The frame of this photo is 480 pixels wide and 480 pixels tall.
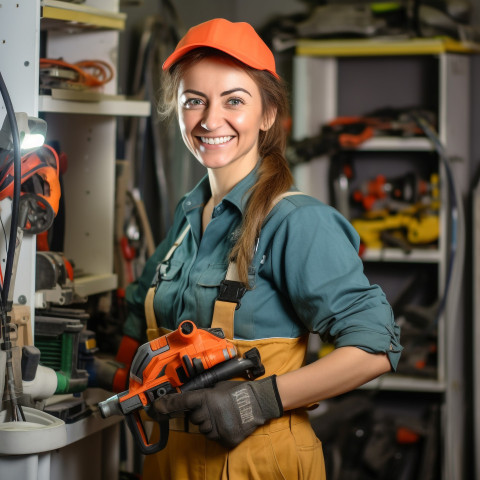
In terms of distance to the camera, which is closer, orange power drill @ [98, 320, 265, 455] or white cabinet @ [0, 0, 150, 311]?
orange power drill @ [98, 320, 265, 455]

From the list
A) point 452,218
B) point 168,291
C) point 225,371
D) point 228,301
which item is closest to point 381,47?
point 452,218

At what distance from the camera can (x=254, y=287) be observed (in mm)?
1536

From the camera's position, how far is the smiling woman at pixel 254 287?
1.44m

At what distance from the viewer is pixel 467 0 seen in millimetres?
3668

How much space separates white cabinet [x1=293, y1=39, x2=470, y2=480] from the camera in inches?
139

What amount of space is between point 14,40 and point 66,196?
2.38ft

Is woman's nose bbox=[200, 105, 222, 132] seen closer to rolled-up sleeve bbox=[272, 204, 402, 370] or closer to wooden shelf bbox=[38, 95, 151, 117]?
rolled-up sleeve bbox=[272, 204, 402, 370]

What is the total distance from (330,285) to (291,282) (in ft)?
0.28

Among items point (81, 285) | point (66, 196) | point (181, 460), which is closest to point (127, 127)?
point (66, 196)

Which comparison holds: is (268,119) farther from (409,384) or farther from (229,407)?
(409,384)

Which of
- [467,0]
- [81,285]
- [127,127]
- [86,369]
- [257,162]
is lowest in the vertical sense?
[86,369]

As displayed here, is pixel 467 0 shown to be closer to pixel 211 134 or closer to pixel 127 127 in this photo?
pixel 127 127

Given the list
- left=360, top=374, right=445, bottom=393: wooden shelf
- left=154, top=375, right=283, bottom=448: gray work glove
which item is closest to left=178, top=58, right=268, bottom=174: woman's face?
left=154, top=375, right=283, bottom=448: gray work glove

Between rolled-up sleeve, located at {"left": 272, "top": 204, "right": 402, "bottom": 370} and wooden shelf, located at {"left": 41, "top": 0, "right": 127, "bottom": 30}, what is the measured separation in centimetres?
84
